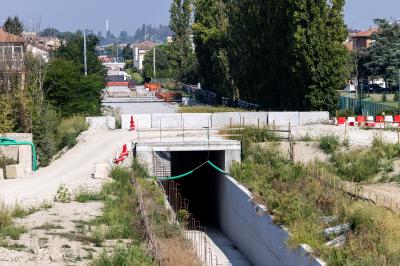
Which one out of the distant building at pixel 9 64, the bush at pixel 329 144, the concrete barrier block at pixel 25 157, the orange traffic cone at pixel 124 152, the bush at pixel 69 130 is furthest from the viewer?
the distant building at pixel 9 64

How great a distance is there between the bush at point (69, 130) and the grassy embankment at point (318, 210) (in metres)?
11.6

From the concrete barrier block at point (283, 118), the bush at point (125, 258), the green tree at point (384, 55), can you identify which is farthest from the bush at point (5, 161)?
the green tree at point (384, 55)

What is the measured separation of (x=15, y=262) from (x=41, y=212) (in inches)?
269

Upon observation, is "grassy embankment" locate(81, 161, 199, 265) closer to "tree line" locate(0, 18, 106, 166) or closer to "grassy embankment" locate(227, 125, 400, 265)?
"grassy embankment" locate(227, 125, 400, 265)

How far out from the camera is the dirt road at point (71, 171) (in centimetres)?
3164

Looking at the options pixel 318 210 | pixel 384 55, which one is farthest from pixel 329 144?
pixel 384 55

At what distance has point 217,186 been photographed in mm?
40938

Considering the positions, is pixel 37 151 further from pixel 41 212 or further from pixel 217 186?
pixel 41 212

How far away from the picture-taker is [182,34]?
105125 millimetres

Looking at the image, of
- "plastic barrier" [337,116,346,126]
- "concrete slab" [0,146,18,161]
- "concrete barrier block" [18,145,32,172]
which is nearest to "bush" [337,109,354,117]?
"plastic barrier" [337,116,346,126]

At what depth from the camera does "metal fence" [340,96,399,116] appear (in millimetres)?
55562

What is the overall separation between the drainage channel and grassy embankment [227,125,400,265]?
8.16 feet

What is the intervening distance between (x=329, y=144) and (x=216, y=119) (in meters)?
10.9

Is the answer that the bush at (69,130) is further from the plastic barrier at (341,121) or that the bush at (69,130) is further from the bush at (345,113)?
the bush at (345,113)
